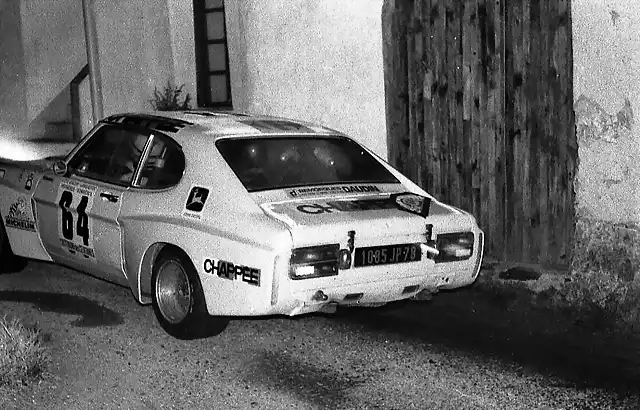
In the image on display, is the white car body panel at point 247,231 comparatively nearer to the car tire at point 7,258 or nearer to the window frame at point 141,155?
the window frame at point 141,155

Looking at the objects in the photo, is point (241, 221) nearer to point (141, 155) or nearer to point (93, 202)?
point (141, 155)

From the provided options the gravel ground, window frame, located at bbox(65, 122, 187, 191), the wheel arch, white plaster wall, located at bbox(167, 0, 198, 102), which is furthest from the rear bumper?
white plaster wall, located at bbox(167, 0, 198, 102)

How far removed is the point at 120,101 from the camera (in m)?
14.5

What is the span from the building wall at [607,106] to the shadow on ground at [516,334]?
3.28 feet

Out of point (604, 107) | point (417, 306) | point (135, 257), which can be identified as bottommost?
point (417, 306)

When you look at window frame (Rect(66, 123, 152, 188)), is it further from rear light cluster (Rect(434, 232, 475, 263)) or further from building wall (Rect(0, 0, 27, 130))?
building wall (Rect(0, 0, 27, 130))

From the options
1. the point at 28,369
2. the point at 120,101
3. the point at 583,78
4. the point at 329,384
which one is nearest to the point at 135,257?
the point at 28,369

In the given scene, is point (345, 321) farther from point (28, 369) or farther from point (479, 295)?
point (28, 369)

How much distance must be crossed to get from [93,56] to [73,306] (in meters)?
6.05

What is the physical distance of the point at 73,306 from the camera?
25.9ft

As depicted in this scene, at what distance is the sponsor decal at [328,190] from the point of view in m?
6.67

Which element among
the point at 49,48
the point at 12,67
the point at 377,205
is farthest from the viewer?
the point at 12,67

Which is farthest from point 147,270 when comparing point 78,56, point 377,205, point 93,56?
point 78,56

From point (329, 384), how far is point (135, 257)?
Answer: 1.89 metres
